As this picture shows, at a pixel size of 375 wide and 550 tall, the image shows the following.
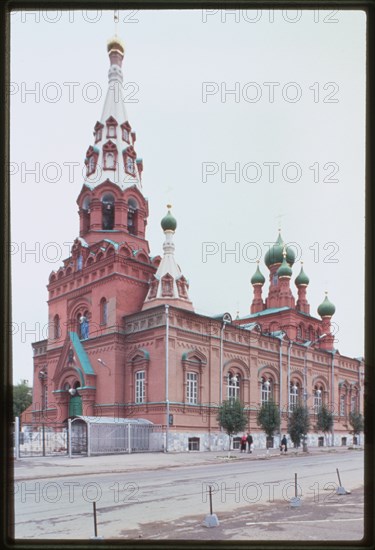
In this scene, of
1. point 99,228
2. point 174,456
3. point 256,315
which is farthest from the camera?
point 256,315

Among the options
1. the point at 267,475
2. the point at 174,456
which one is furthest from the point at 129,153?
the point at 267,475

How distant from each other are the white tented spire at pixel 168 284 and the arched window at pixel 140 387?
315cm

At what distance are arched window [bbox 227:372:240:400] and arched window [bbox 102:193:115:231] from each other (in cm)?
932

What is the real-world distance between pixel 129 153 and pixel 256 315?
1313 cm

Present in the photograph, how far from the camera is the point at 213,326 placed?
73.0 ft

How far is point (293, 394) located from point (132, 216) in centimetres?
1131

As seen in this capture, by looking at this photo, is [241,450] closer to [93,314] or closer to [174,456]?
[174,456]

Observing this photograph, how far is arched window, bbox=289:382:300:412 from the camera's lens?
23819 mm

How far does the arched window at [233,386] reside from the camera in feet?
73.0

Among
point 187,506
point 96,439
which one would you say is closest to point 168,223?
point 96,439

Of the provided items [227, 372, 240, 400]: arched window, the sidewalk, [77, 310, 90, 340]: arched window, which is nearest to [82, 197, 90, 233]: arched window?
[77, 310, 90, 340]: arched window

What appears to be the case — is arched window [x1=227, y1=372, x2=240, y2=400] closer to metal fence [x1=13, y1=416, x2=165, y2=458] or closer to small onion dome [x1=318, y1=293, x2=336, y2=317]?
metal fence [x1=13, y1=416, x2=165, y2=458]

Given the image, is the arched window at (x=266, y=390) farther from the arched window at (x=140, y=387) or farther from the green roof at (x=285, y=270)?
the green roof at (x=285, y=270)

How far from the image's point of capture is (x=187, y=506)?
866 centimetres
